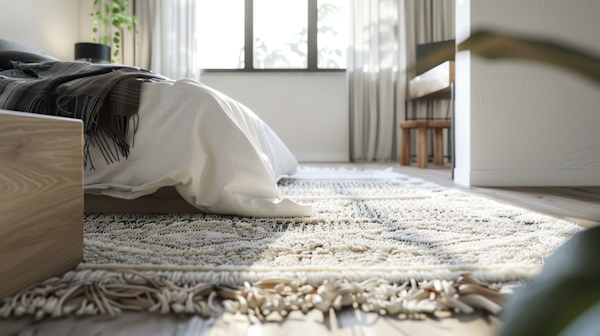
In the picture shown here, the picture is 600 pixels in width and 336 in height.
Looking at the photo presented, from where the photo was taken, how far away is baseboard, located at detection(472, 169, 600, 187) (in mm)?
1715

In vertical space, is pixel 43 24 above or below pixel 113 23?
below

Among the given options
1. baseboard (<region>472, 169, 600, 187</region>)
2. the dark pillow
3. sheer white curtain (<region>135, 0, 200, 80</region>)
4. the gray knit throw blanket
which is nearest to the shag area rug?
the gray knit throw blanket

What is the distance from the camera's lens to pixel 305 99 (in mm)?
3703

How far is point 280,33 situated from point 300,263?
347cm

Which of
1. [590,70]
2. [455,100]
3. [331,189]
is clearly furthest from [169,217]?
[455,100]

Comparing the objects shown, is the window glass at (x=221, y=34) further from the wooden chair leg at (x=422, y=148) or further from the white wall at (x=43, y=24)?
the wooden chair leg at (x=422, y=148)

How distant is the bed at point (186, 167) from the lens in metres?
1.00

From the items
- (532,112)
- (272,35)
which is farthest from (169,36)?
(532,112)

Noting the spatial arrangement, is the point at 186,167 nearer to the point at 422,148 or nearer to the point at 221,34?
the point at 422,148

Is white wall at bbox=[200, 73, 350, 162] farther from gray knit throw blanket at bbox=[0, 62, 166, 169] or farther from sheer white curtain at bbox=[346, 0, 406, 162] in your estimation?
gray knit throw blanket at bbox=[0, 62, 166, 169]

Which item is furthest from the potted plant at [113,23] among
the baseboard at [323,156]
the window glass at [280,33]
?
the baseboard at [323,156]

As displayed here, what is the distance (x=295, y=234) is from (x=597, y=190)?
1.43 m

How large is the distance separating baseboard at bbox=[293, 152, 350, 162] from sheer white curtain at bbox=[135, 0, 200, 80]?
50.2 inches

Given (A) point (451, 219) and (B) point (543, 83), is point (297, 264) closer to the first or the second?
(A) point (451, 219)
